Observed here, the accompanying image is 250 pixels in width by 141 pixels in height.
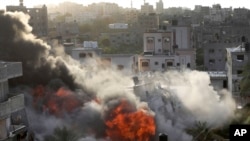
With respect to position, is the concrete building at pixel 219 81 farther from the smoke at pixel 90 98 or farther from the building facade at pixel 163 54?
the smoke at pixel 90 98

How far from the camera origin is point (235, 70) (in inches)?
1647

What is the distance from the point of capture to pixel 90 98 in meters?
31.4

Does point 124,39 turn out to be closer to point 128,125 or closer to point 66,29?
point 66,29

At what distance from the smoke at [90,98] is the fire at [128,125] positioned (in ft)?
0.38

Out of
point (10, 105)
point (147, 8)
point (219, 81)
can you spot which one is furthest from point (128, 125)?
point (147, 8)

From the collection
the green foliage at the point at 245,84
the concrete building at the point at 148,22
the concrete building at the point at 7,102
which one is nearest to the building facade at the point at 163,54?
the green foliage at the point at 245,84

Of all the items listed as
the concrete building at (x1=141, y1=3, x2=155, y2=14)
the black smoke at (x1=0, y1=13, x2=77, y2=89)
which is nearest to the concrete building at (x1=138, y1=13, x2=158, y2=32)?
the concrete building at (x1=141, y1=3, x2=155, y2=14)

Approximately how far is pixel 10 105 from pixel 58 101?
31.2 feet

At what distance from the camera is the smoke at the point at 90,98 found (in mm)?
29234

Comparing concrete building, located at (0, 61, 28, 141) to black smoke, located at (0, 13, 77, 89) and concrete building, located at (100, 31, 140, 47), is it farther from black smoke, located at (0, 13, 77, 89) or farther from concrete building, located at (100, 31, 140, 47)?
concrete building, located at (100, 31, 140, 47)

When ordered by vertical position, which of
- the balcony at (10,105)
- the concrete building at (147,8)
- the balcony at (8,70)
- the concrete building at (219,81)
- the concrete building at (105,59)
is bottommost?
the concrete building at (219,81)

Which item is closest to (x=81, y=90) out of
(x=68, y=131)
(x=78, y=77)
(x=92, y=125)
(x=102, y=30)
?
(x=78, y=77)

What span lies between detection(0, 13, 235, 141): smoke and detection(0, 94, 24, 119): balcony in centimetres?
609

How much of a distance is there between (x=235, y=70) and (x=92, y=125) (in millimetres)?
16289
